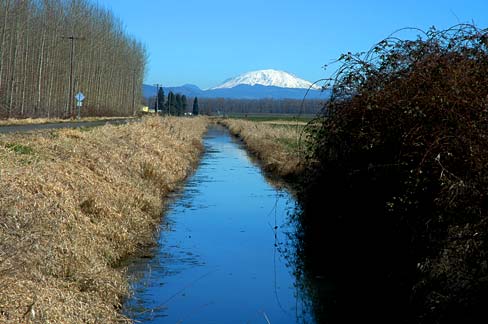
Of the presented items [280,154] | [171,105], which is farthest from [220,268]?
[171,105]

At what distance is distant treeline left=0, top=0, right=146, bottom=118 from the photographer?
151 ft

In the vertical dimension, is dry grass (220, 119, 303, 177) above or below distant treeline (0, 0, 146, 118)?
below

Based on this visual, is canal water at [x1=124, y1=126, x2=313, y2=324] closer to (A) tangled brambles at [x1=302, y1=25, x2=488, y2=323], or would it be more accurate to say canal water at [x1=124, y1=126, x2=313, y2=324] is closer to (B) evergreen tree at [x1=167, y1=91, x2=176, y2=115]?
(A) tangled brambles at [x1=302, y1=25, x2=488, y2=323]

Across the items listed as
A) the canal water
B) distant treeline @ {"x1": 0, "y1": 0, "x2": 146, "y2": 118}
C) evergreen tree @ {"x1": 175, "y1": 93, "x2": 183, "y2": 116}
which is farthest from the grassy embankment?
evergreen tree @ {"x1": 175, "y1": 93, "x2": 183, "y2": 116}

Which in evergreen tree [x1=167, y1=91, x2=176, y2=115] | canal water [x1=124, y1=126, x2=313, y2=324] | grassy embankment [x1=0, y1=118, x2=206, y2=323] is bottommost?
canal water [x1=124, y1=126, x2=313, y2=324]

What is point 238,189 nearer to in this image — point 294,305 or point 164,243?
point 164,243

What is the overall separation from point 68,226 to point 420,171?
17.0 feet

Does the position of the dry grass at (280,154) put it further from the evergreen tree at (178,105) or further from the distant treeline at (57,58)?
the evergreen tree at (178,105)

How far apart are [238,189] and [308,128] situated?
300 inches

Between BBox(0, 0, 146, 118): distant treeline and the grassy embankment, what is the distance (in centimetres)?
3069

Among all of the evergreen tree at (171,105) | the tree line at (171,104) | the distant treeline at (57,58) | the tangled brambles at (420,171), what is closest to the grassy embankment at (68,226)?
the tangled brambles at (420,171)

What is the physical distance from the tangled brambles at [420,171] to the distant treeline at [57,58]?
35944 mm

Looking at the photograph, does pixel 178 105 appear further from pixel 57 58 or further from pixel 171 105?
pixel 57 58

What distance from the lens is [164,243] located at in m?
12.1
